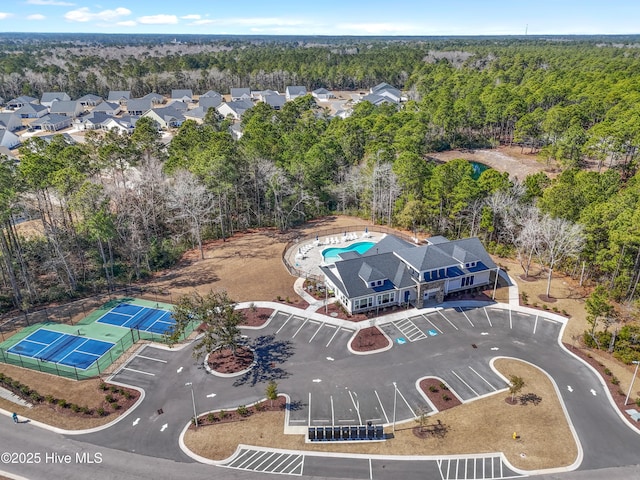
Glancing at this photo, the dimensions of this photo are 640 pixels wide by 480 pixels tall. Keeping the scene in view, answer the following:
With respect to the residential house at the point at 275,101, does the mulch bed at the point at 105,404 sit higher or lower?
lower

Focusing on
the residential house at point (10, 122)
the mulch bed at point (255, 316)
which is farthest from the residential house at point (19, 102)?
the mulch bed at point (255, 316)

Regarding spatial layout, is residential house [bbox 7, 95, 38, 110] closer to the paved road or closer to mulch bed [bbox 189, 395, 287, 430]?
the paved road

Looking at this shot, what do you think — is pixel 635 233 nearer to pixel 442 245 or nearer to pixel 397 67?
pixel 442 245

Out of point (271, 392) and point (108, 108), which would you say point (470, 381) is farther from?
point (108, 108)

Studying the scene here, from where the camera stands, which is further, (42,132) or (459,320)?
(42,132)

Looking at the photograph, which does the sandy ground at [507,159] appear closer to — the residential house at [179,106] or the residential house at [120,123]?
the residential house at [120,123]

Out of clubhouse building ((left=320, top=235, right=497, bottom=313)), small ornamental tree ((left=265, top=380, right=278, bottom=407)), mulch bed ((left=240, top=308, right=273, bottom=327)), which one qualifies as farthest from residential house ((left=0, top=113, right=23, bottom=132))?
small ornamental tree ((left=265, top=380, right=278, bottom=407))

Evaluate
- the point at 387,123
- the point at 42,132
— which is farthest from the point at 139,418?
the point at 42,132
